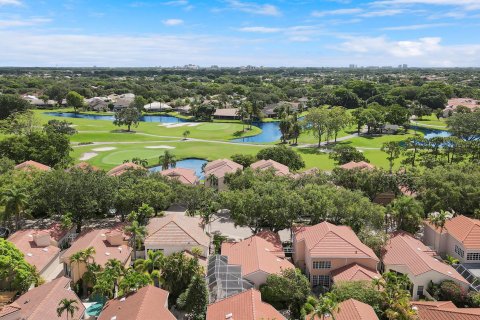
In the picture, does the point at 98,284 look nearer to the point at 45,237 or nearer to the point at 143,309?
the point at 143,309

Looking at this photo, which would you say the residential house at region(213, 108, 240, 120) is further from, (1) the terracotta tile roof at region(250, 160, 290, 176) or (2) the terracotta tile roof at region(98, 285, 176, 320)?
(2) the terracotta tile roof at region(98, 285, 176, 320)

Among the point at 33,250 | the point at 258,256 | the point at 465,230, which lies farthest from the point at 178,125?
the point at 465,230

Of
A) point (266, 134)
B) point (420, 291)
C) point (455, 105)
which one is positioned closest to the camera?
point (420, 291)

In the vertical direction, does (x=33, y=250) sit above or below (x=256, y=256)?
below

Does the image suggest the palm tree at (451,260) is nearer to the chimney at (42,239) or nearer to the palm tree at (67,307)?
the palm tree at (67,307)

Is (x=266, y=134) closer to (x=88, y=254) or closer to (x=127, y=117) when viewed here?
(x=127, y=117)

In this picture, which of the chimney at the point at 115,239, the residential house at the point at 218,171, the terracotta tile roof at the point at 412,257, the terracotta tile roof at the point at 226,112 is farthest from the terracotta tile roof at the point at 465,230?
the terracotta tile roof at the point at 226,112
